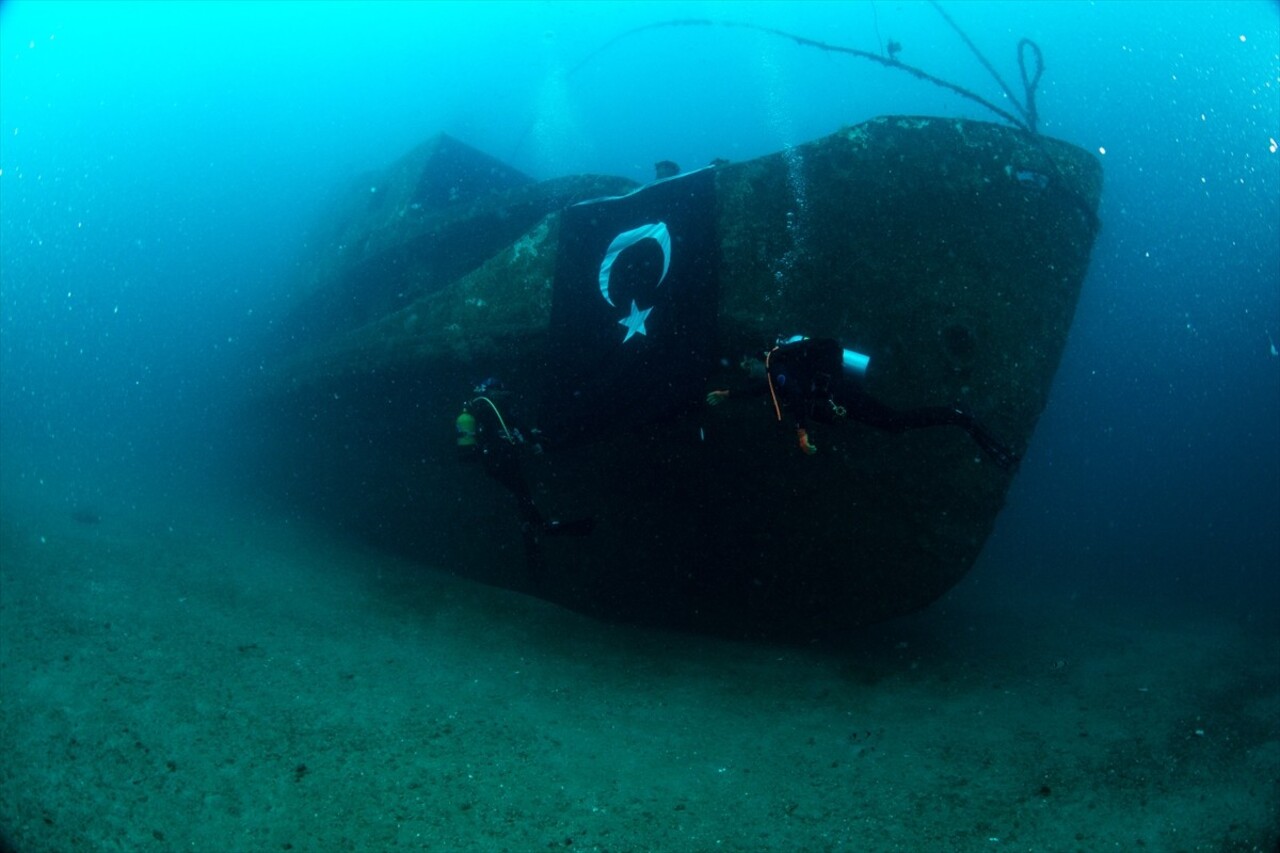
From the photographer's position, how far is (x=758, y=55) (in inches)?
3157

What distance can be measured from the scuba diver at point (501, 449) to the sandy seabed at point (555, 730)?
1.02 meters

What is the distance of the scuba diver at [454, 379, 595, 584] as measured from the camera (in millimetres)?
5605

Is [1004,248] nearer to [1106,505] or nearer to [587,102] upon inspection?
[1106,505]

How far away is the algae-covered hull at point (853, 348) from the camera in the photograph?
205 inches

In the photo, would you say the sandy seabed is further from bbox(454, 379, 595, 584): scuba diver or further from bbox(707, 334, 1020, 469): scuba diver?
bbox(707, 334, 1020, 469): scuba diver

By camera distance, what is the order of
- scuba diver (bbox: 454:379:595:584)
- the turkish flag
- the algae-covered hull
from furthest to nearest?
scuba diver (bbox: 454:379:595:584) → the turkish flag → the algae-covered hull

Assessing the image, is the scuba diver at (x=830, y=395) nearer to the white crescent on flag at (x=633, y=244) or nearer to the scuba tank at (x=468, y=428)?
the white crescent on flag at (x=633, y=244)

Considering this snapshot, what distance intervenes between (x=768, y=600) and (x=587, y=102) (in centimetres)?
7961

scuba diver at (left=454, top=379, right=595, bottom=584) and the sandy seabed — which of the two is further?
scuba diver at (left=454, top=379, right=595, bottom=584)

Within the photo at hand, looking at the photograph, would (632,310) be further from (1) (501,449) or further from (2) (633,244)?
(1) (501,449)

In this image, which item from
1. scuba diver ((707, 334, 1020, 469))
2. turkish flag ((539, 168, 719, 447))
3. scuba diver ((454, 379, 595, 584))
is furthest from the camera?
scuba diver ((454, 379, 595, 584))

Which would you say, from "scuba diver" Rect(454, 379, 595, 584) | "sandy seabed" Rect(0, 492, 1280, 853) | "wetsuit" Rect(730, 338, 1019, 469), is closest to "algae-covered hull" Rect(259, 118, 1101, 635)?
"scuba diver" Rect(454, 379, 595, 584)

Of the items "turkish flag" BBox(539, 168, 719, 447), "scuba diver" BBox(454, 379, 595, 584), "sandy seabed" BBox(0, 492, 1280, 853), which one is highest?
"turkish flag" BBox(539, 168, 719, 447)

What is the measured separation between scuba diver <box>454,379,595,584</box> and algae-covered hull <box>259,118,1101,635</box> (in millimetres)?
240
